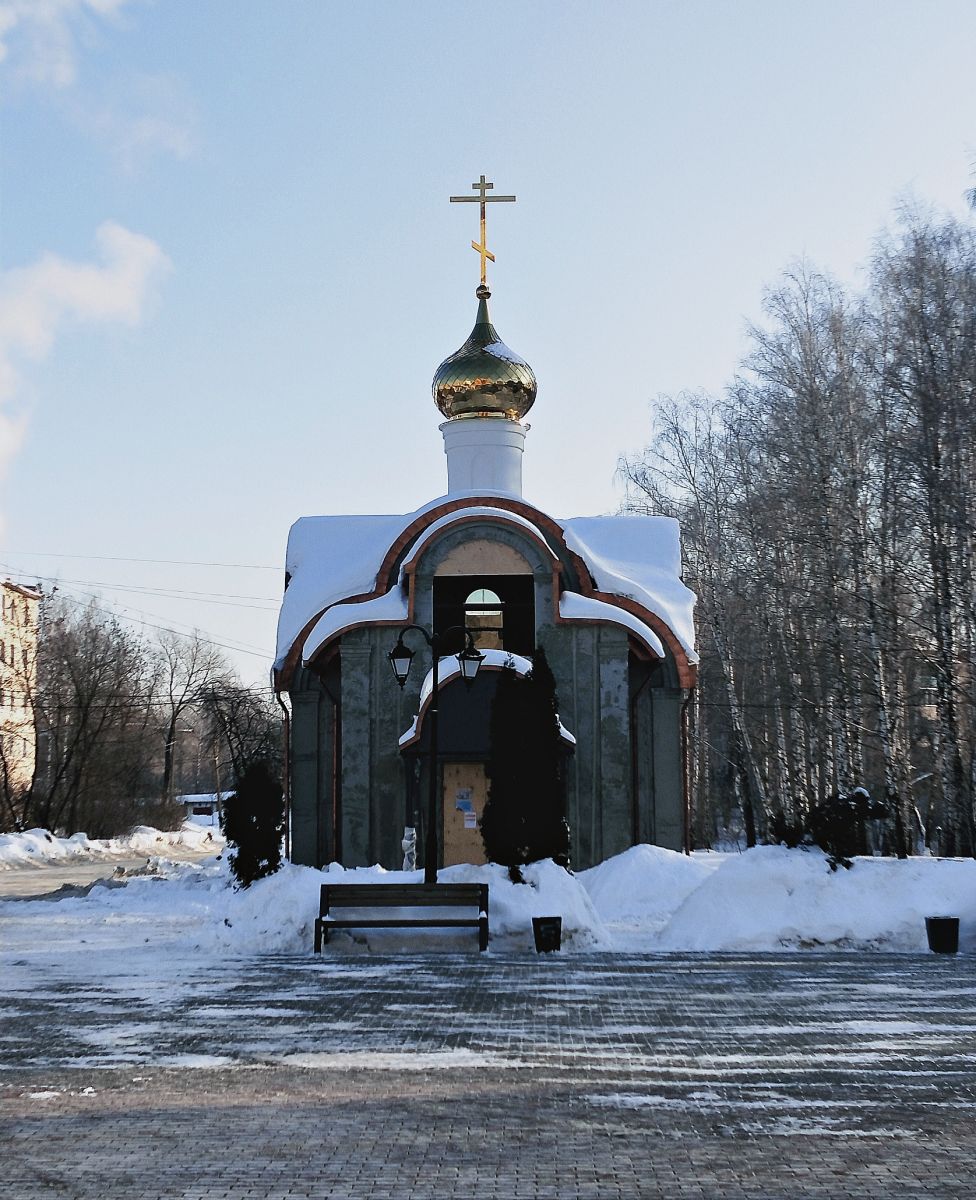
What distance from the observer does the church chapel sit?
23375 mm

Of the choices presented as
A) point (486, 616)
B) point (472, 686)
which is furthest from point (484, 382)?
point (472, 686)

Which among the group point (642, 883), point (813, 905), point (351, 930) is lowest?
point (351, 930)

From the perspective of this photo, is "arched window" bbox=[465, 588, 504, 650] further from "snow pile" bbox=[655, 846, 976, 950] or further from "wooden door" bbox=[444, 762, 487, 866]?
"snow pile" bbox=[655, 846, 976, 950]

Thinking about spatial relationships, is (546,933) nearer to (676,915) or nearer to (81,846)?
(676,915)

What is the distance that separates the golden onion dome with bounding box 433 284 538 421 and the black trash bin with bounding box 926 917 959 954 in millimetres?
17080

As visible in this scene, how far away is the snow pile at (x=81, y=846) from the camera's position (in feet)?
121

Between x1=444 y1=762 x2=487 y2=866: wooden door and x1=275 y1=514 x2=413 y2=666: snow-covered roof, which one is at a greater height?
x1=275 y1=514 x2=413 y2=666: snow-covered roof

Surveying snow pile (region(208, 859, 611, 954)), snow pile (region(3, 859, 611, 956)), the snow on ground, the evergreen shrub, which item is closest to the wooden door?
the evergreen shrub

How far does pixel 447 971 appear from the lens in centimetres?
1290

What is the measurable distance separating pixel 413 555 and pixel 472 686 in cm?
273

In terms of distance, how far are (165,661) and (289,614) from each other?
5214 cm

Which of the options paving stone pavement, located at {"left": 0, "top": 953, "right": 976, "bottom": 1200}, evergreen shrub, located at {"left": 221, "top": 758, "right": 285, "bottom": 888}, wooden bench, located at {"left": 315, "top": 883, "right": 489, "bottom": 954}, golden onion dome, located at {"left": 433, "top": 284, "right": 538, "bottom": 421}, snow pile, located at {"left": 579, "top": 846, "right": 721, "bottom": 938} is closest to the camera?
paving stone pavement, located at {"left": 0, "top": 953, "right": 976, "bottom": 1200}

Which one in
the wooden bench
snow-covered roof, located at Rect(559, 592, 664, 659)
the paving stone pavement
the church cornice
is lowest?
the paving stone pavement

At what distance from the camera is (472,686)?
22922 mm
